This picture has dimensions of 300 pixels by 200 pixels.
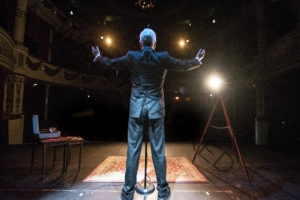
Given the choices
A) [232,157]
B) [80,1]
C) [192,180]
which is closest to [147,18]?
[80,1]

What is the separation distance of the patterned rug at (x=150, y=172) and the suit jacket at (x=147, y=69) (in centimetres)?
168

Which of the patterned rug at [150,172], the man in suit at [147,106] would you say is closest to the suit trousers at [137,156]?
the man in suit at [147,106]

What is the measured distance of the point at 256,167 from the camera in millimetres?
4457

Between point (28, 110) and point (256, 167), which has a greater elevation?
point (28, 110)

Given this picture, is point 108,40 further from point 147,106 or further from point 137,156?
point 137,156

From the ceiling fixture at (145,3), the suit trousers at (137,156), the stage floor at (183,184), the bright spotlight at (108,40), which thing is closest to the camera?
the suit trousers at (137,156)

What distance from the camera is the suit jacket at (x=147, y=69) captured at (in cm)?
236

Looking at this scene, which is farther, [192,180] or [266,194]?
[192,180]

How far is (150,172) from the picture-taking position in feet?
12.7

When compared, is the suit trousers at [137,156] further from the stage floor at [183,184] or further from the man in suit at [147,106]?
the stage floor at [183,184]

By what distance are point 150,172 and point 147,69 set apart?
7.79 feet

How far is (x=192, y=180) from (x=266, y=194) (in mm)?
1140

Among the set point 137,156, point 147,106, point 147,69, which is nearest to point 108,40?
point 147,69

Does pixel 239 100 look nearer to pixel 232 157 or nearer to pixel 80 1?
pixel 232 157
